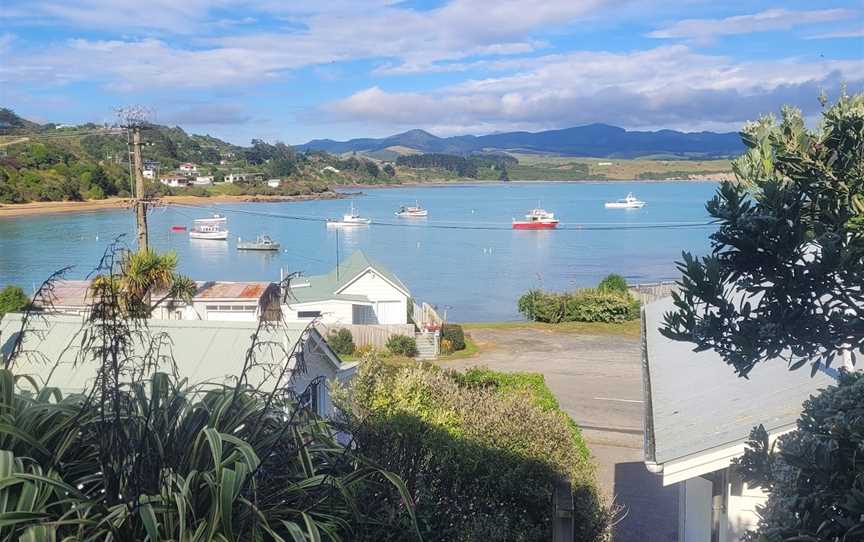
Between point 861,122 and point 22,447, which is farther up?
point 861,122

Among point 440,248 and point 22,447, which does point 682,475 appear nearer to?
point 22,447

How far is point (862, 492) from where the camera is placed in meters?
2.67

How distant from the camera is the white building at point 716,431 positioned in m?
6.41

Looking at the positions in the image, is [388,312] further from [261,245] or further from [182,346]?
[261,245]

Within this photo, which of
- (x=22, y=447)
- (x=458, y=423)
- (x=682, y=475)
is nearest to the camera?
(x=22, y=447)

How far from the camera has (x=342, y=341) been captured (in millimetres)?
27781

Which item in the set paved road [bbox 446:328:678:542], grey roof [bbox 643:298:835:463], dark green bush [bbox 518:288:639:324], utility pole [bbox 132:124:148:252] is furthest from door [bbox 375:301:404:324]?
grey roof [bbox 643:298:835:463]

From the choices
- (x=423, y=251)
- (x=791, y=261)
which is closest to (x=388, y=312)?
(x=791, y=261)

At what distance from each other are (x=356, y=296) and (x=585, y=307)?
32.8ft

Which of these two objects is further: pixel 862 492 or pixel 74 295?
pixel 74 295

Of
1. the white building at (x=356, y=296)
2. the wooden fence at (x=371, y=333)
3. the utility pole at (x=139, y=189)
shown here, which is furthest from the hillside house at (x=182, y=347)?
the white building at (x=356, y=296)

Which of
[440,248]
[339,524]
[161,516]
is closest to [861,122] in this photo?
[339,524]

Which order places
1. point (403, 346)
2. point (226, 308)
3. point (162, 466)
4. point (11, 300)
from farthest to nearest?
A: point (403, 346)
point (11, 300)
point (226, 308)
point (162, 466)

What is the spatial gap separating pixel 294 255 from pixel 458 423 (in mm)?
64721
